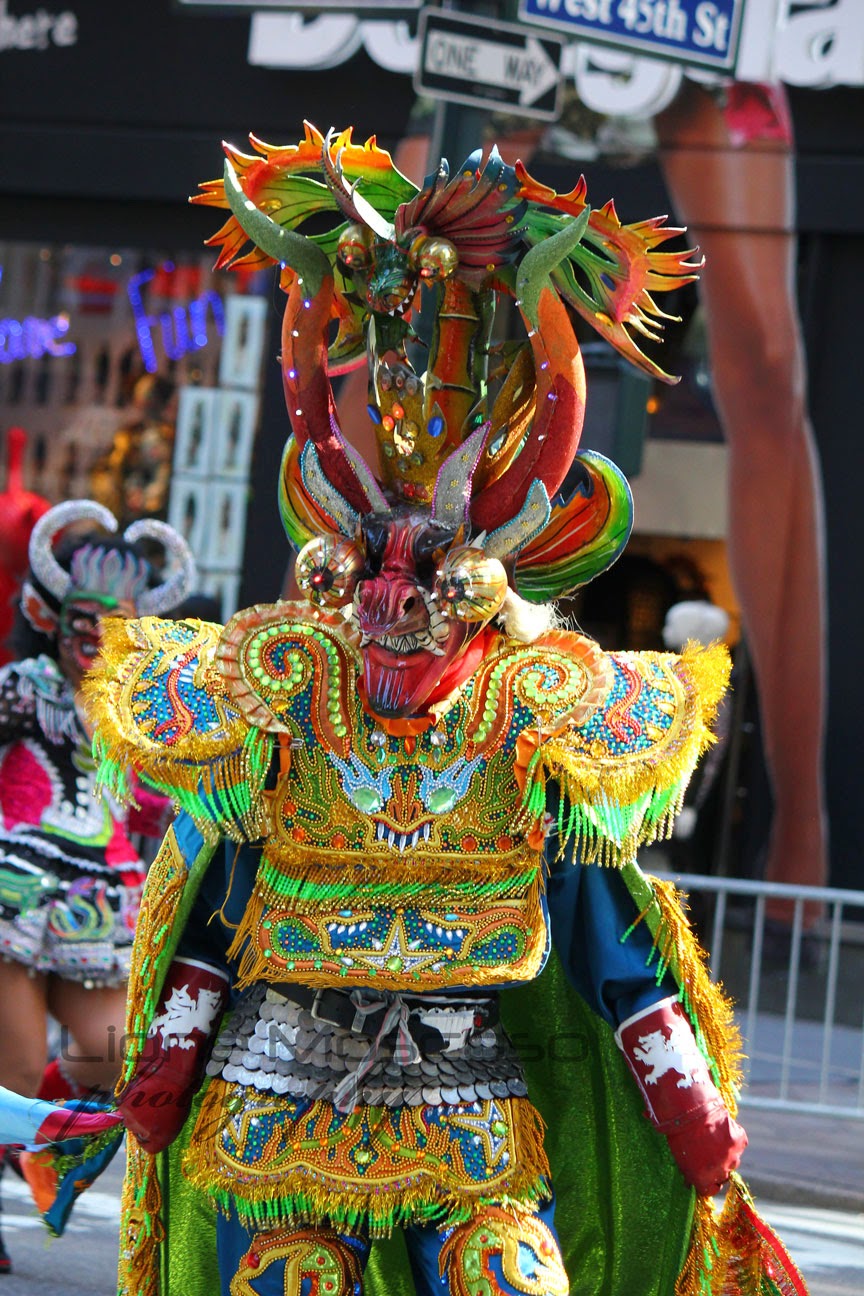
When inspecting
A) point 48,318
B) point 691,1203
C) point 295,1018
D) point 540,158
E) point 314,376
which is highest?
point 540,158

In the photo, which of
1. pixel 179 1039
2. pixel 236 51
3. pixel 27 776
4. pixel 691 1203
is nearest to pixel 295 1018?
pixel 179 1039

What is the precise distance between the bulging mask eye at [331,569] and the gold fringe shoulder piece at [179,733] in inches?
9.3

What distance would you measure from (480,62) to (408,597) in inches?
121

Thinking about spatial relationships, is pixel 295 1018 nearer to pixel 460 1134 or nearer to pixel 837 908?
pixel 460 1134

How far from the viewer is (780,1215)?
6.70 metres

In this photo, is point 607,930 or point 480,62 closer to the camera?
point 607,930

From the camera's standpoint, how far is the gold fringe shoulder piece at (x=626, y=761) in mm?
3354

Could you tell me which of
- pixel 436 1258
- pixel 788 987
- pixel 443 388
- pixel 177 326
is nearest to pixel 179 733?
pixel 443 388

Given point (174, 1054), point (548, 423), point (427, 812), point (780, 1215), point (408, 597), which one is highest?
point (548, 423)

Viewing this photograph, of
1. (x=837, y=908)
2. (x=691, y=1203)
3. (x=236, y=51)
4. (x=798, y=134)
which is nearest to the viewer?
(x=691, y=1203)

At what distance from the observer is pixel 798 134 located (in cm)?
1003

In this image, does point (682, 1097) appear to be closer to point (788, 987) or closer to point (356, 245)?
point (356, 245)

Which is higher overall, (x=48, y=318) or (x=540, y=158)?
(x=540, y=158)

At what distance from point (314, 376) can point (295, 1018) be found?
3.63ft
